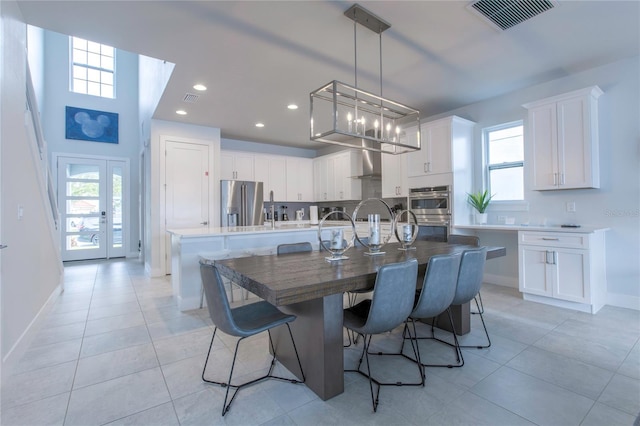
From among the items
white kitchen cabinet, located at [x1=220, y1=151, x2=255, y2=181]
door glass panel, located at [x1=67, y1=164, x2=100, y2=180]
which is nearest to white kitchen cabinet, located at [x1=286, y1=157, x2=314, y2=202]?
white kitchen cabinet, located at [x1=220, y1=151, x2=255, y2=181]

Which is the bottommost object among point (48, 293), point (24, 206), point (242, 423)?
point (242, 423)

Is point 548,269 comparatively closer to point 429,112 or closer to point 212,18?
point 429,112

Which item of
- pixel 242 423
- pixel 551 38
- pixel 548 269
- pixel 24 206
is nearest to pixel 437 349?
pixel 242 423

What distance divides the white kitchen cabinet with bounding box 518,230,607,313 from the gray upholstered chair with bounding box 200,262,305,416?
3.07 m

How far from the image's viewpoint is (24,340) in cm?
247

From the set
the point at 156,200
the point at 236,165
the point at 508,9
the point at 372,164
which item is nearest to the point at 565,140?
the point at 508,9

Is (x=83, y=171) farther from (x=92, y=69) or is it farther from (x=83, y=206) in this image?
(x=92, y=69)

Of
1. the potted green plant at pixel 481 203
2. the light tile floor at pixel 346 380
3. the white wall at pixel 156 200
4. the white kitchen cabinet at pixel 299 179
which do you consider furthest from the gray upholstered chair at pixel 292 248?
the white kitchen cabinet at pixel 299 179

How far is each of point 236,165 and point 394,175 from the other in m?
3.19

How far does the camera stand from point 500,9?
243cm

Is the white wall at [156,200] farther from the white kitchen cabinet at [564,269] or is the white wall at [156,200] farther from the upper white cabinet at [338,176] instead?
the white kitchen cabinet at [564,269]

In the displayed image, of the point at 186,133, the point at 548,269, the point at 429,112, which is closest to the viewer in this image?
the point at 548,269

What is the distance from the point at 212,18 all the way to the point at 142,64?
14.6 ft

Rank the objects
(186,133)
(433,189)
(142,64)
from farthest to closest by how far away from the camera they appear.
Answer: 1. (142,64)
2. (186,133)
3. (433,189)
